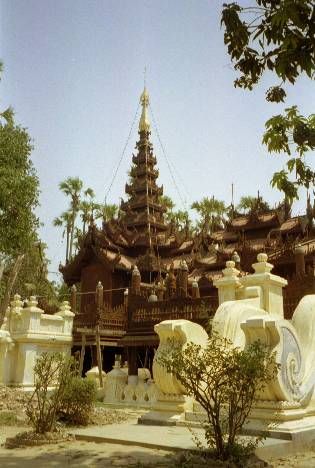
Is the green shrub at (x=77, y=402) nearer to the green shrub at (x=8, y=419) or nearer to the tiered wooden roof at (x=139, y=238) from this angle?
the green shrub at (x=8, y=419)

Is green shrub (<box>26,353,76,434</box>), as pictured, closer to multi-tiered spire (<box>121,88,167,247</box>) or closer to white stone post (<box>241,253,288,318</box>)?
white stone post (<box>241,253,288,318</box>)

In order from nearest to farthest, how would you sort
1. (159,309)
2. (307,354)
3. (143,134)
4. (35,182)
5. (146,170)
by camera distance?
(307,354) < (35,182) < (159,309) < (146,170) < (143,134)

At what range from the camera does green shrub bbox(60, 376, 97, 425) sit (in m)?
9.86

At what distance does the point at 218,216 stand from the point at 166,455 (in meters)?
42.8

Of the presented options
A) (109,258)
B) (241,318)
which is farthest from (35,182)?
(109,258)

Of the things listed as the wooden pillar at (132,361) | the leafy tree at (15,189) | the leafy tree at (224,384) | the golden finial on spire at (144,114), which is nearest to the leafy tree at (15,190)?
the leafy tree at (15,189)

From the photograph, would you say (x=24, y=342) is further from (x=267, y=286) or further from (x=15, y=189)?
(x=267, y=286)

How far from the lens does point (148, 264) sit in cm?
3167

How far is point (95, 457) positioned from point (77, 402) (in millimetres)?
4475

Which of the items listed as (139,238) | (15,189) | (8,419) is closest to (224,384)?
(8,419)

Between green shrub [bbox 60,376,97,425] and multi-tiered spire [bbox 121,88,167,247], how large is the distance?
2472 centimetres

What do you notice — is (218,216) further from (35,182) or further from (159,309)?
(35,182)

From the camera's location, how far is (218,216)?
157 feet

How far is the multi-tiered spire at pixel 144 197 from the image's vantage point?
38.2m
